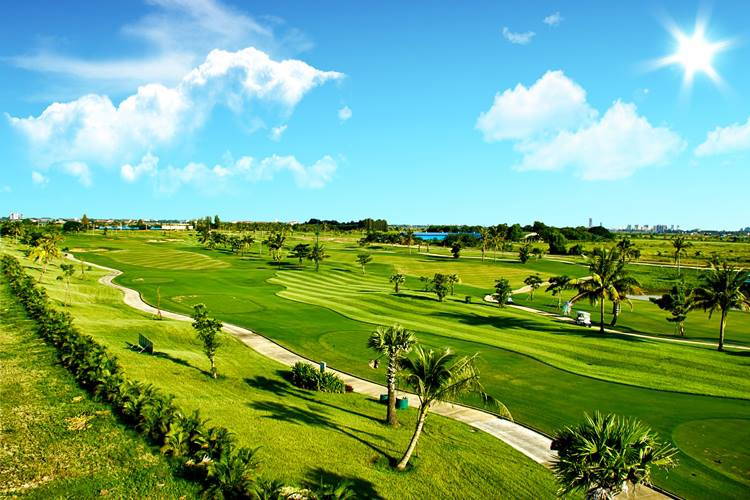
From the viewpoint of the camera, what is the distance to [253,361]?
4050cm

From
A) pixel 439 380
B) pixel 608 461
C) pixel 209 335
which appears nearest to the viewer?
pixel 608 461

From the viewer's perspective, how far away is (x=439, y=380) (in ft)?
71.9

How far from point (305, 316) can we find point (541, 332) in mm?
32761

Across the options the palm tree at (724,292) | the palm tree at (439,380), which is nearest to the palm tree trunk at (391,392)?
the palm tree at (439,380)

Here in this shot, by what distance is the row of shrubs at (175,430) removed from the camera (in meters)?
15.6

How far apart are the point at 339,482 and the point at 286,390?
14.9 metres

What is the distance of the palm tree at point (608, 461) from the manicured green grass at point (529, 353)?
405 inches

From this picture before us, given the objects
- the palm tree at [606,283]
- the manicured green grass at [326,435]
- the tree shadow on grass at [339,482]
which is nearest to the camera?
the tree shadow on grass at [339,482]

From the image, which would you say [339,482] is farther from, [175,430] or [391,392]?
[391,392]

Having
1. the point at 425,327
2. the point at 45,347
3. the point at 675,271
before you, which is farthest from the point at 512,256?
the point at 45,347

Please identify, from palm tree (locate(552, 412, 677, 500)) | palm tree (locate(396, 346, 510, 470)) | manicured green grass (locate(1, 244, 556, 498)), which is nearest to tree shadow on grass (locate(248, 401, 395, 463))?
manicured green grass (locate(1, 244, 556, 498))

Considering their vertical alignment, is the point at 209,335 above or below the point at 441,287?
above

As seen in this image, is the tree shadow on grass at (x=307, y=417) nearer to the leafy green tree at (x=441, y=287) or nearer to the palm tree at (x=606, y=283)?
the palm tree at (x=606, y=283)

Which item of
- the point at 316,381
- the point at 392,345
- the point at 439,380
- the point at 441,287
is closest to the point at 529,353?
the point at 316,381
